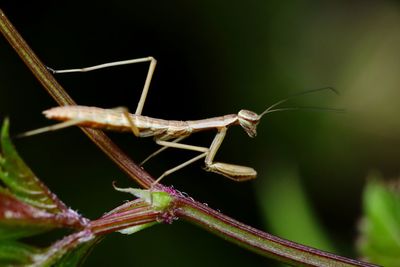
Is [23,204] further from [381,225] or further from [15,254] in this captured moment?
[381,225]

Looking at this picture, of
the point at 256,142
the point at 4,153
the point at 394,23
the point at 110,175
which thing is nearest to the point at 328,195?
the point at 256,142

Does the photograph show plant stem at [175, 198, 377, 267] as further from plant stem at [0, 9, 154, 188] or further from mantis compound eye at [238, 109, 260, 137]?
mantis compound eye at [238, 109, 260, 137]

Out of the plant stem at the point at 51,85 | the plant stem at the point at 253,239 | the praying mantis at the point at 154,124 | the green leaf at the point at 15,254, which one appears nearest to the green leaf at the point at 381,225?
the praying mantis at the point at 154,124

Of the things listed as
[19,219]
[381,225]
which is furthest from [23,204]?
[381,225]

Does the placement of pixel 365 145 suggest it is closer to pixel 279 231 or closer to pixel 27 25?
pixel 279 231

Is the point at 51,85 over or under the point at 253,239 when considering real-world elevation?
over

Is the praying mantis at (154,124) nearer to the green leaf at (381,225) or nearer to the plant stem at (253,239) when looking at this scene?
the plant stem at (253,239)
